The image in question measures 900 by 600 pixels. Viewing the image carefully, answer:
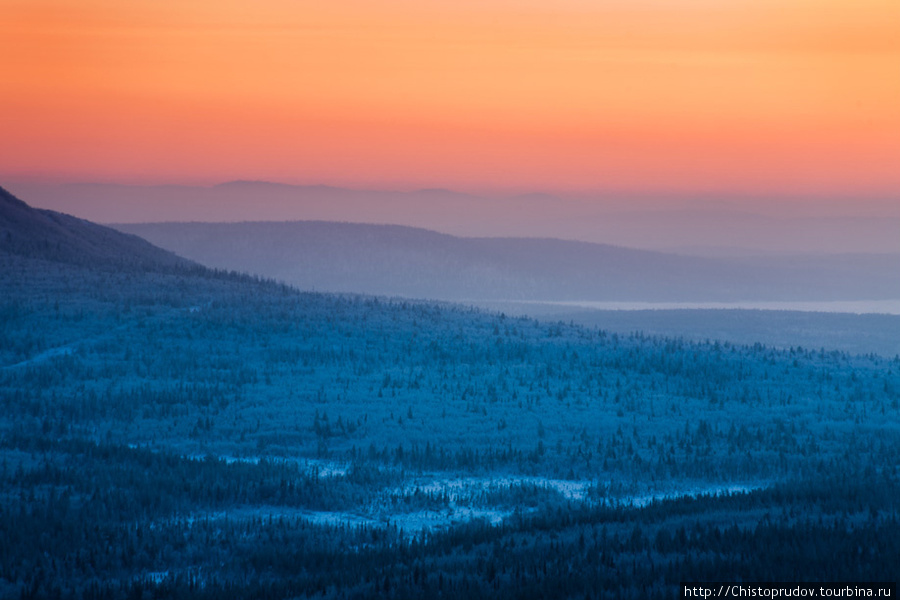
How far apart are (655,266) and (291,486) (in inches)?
4724

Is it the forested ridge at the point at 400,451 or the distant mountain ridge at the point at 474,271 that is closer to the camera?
the forested ridge at the point at 400,451

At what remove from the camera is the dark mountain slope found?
48.1 m

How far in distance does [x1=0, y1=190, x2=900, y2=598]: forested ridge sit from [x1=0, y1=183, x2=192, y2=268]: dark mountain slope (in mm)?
3451

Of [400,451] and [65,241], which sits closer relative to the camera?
[400,451]

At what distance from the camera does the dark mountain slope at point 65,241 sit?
48125mm

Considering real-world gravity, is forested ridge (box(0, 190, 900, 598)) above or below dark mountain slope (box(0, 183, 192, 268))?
below

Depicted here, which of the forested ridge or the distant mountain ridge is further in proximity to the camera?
the distant mountain ridge

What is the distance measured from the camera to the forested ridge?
1310cm

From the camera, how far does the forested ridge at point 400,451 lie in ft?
43.0

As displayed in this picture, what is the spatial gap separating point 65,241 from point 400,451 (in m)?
34.0

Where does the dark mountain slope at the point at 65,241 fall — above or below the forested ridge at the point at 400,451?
above

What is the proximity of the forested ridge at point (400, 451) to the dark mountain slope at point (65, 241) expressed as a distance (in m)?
3.45

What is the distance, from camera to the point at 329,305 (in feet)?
143

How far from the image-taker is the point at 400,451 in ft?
74.0
